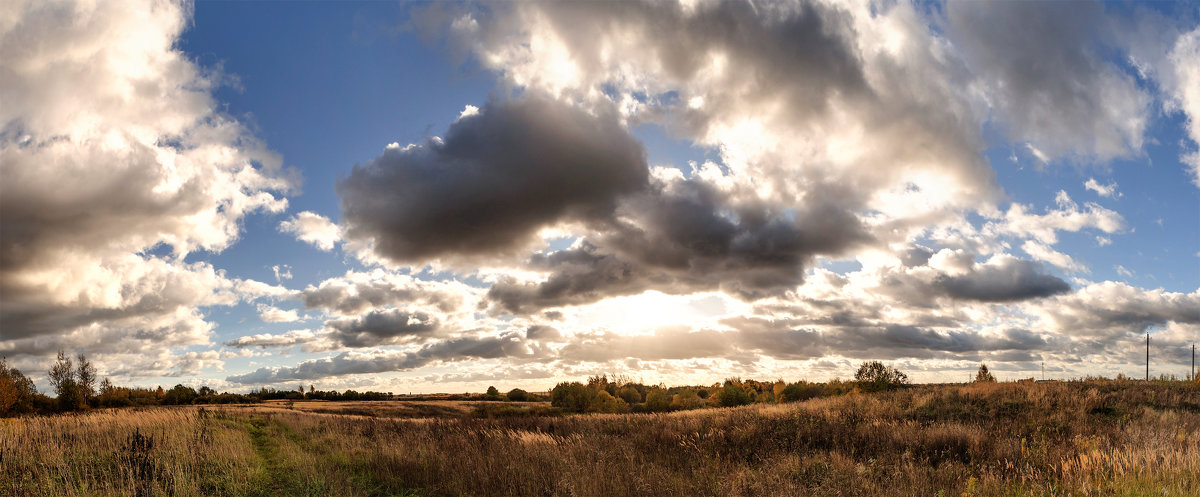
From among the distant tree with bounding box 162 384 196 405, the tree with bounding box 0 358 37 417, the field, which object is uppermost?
the field

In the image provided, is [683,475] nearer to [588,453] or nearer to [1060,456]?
[588,453]

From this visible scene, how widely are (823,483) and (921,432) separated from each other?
8.34m

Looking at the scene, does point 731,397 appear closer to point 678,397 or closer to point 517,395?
point 678,397

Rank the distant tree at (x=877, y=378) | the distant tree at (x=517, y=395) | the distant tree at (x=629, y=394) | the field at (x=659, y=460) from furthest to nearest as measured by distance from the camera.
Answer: the distant tree at (x=517, y=395)
the distant tree at (x=629, y=394)
the distant tree at (x=877, y=378)
the field at (x=659, y=460)

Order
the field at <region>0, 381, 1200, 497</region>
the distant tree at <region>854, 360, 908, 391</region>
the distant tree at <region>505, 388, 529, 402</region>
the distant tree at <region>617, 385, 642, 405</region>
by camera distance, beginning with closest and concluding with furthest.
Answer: the field at <region>0, 381, 1200, 497</region> < the distant tree at <region>854, 360, 908, 391</region> < the distant tree at <region>617, 385, 642, 405</region> < the distant tree at <region>505, 388, 529, 402</region>

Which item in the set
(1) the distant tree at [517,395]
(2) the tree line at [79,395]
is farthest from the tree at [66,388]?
(1) the distant tree at [517,395]

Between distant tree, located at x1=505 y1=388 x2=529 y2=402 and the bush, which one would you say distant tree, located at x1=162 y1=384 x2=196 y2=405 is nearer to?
distant tree, located at x1=505 y1=388 x2=529 y2=402

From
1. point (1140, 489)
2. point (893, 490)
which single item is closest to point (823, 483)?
point (893, 490)

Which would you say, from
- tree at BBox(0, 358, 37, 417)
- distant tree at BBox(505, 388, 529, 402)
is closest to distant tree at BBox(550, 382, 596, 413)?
distant tree at BBox(505, 388, 529, 402)

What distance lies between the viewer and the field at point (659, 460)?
9.86 meters

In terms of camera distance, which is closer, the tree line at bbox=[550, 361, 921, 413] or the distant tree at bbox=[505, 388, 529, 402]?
the tree line at bbox=[550, 361, 921, 413]

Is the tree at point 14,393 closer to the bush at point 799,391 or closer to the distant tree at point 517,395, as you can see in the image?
the distant tree at point 517,395

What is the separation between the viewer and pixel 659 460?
1334 cm

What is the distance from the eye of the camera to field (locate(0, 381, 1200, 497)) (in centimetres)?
986
